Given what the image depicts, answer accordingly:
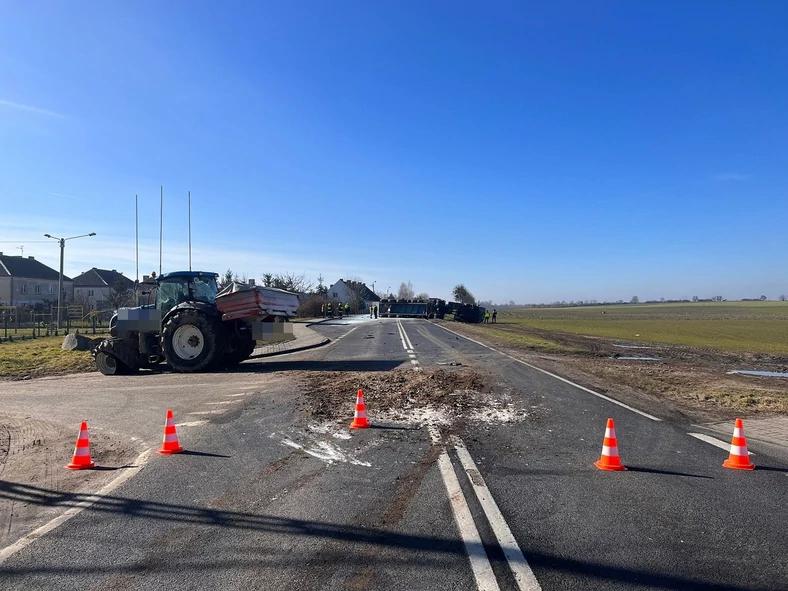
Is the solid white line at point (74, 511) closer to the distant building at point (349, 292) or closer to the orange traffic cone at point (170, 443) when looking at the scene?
the orange traffic cone at point (170, 443)

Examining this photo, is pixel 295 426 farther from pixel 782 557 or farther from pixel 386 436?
pixel 782 557

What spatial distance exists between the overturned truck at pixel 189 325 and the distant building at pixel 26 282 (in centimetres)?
5710

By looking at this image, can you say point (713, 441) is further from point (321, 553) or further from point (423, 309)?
point (423, 309)

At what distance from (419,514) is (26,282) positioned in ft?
260

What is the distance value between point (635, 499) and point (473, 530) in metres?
1.75

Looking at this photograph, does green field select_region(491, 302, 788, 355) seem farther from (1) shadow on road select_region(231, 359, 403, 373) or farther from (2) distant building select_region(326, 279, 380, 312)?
(2) distant building select_region(326, 279, 380, 312)

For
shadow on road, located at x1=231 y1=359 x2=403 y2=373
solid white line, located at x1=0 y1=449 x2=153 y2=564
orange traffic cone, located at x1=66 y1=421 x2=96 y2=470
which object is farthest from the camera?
shadow on road, located at x1=231 y1=359 x2=403 y2=373

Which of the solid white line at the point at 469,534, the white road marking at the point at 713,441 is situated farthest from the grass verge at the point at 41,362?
the white road marking at the point at 713,441

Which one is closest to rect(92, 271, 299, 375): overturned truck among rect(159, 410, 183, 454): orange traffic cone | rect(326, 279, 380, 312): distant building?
rect(159, 410, 183, 454): orange traffic cone

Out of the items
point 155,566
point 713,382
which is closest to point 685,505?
point 155,566

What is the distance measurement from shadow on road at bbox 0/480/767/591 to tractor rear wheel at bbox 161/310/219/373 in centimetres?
1001

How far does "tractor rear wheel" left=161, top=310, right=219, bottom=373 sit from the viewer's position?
1500 cm

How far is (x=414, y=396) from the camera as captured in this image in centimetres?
1097

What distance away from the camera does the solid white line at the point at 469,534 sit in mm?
3602
